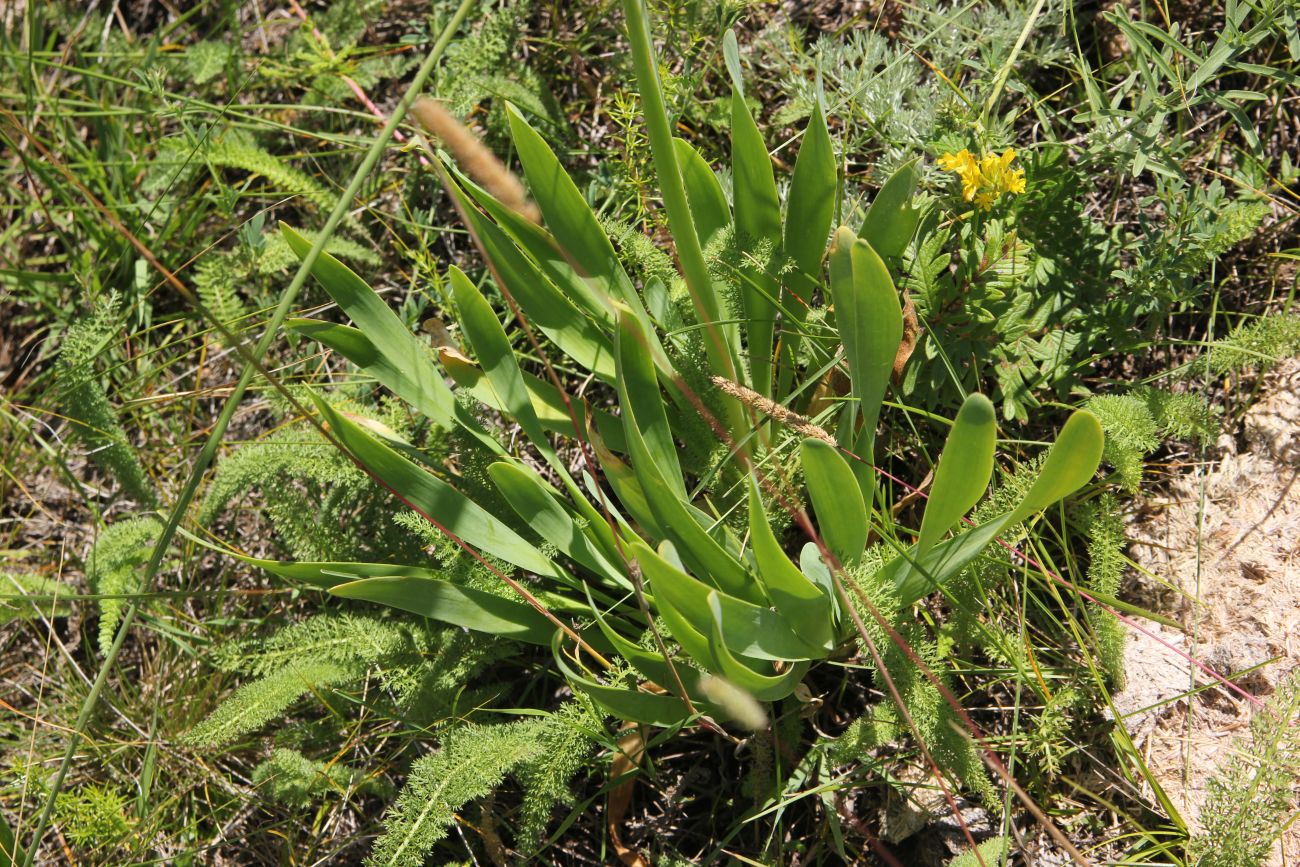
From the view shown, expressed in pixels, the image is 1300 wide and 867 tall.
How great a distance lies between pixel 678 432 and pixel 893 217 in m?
0.57

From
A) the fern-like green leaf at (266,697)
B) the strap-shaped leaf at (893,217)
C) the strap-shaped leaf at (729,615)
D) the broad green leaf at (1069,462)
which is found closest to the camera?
the broad green leaf at (1069,462)

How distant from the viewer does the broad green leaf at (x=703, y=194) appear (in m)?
1.77

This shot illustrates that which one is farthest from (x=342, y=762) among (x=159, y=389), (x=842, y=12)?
(x=842, y=12)

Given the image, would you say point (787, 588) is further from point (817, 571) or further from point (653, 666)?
point (653, 666)

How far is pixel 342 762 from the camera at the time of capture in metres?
2.14

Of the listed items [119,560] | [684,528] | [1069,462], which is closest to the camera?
[1069,462]

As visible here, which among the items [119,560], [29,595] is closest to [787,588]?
[119,560]

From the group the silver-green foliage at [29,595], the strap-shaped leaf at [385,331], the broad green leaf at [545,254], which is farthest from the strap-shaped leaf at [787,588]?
the silver-green foliage at [29,595]

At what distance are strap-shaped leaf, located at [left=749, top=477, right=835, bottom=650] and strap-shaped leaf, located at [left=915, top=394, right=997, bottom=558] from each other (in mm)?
195

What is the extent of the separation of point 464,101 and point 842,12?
0.94 m

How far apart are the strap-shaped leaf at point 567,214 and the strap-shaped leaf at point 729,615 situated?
24.0 inches

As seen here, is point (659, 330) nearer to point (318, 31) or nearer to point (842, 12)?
point (842, 12)

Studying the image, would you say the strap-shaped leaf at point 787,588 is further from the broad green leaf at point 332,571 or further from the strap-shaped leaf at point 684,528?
the broad green leaf at point 332,571

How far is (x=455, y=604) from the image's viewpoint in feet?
5.77
